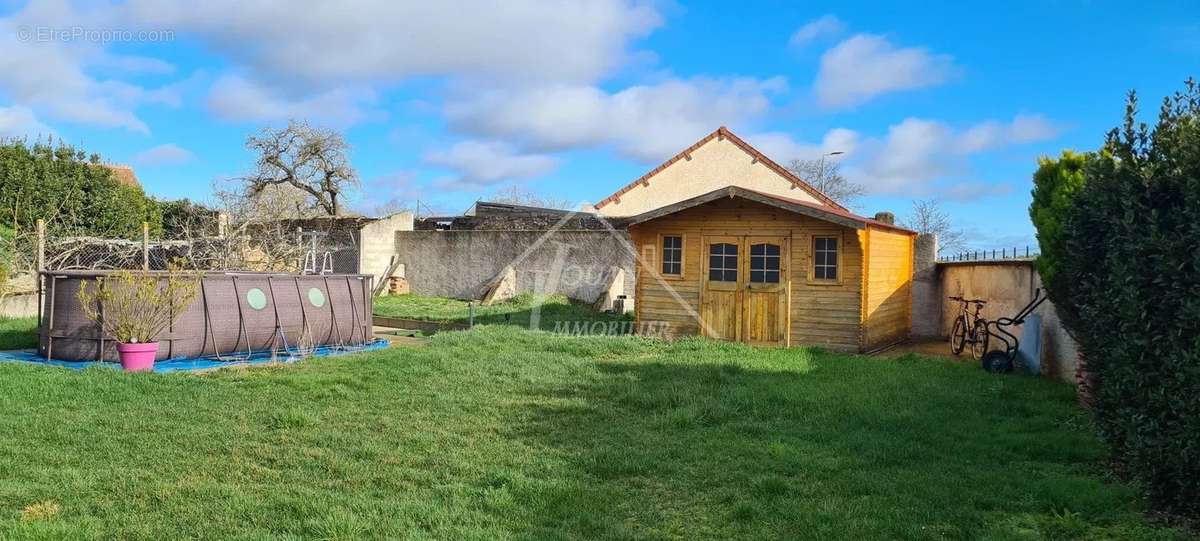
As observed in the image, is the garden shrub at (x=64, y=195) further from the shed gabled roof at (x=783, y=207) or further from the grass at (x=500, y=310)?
the shed gabled roof at (x=783, y=207)

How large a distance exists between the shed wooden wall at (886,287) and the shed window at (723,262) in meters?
2.13

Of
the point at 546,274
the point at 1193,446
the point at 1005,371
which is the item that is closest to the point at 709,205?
the point at 1005,371

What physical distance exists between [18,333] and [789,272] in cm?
1282

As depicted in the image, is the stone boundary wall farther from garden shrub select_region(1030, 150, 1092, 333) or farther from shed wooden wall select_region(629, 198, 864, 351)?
shed wooden wall select_region(629, 198, 864, 351)

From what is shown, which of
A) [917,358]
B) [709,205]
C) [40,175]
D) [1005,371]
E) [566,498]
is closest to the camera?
[566,498]

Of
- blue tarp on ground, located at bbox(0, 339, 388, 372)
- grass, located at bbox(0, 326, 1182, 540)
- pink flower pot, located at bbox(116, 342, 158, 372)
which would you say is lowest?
grass, located at bbox(0, 326, 1182, 540)

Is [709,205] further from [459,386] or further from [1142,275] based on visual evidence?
[1142,275]

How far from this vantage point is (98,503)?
183 inches

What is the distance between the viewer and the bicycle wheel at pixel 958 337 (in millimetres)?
12436

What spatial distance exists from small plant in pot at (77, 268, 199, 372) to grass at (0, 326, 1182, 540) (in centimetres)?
99

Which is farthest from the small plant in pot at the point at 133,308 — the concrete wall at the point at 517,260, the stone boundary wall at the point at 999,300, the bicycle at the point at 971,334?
the bicycle at the point at 971,334

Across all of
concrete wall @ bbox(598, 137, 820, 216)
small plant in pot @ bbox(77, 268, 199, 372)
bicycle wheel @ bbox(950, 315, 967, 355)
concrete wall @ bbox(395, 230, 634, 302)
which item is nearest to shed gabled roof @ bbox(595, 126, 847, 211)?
concrete wall @ bbox(598, 137, 820, 216)

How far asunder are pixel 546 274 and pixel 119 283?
1147 cm

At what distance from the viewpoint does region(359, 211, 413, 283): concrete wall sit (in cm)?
2220
